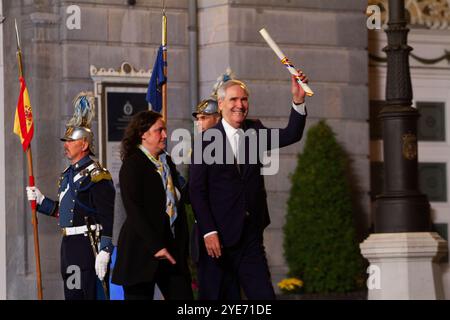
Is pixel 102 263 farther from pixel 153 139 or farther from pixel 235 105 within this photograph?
pixel 235 105

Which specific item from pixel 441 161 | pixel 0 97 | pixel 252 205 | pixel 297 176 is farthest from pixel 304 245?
pixel 252 205

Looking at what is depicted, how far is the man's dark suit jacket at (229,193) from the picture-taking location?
11219mm

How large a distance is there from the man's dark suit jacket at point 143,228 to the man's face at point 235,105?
0.66m

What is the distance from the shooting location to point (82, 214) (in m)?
13.3

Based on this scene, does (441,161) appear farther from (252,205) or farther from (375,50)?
(252,205)

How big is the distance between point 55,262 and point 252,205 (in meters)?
7.01

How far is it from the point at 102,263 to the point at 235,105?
2.22m

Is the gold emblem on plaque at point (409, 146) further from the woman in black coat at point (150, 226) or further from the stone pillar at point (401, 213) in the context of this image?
the woman in black coat at point (150, 226)

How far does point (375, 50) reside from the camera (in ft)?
65.0

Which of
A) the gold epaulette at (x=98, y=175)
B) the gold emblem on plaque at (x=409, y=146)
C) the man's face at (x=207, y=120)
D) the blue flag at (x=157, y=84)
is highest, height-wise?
the blue flag at (x=157, y=84)

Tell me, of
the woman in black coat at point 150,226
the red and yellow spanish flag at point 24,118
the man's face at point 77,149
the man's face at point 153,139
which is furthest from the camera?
the red and yellow spanish flag at point 24,118

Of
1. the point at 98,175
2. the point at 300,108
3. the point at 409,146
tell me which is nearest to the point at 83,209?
the point at 98,175

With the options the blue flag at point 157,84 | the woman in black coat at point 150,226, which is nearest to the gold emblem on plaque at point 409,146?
the blue flag at point 157,84

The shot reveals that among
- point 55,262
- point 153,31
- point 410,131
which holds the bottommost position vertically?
point 55,262
